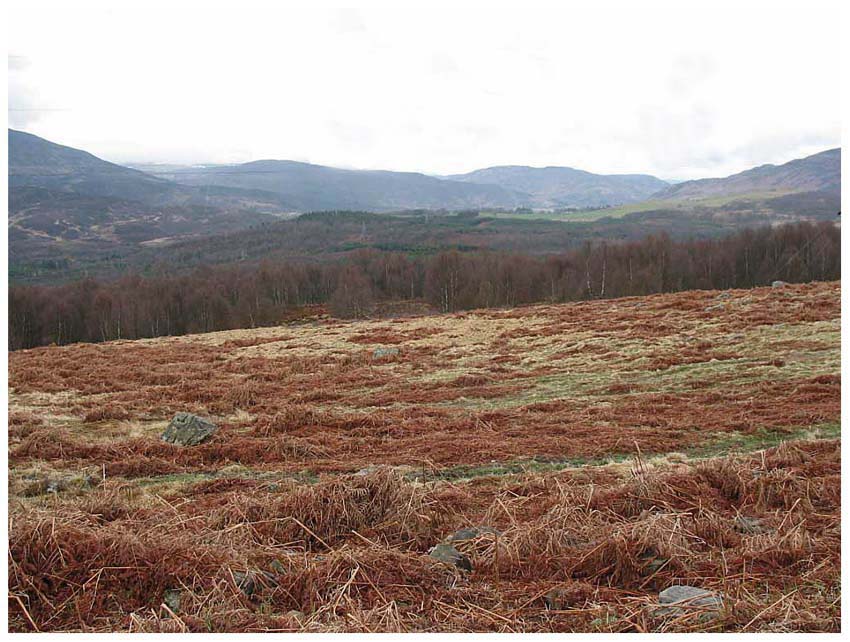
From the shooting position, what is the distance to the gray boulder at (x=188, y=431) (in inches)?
435

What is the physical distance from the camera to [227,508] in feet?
17.7

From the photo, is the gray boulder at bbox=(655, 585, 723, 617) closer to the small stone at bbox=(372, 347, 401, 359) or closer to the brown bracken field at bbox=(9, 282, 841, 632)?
the brown bracken field at bbox=(9, 282, 841, 632)

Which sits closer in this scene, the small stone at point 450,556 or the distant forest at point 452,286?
the small stone at point 450,556

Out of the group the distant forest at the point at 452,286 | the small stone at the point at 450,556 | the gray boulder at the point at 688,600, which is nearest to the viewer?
the gray boulder at the point at 688,600

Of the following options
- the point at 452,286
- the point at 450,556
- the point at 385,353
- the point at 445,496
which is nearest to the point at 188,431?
the point at 445,496

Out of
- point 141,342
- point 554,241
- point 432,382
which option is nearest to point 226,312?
point 141,342

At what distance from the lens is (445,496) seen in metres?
6.20

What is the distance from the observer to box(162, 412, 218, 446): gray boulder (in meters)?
11.1

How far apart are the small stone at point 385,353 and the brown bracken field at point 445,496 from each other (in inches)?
147

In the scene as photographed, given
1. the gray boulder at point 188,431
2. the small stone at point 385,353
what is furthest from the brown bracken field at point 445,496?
the small stone at point 385,353

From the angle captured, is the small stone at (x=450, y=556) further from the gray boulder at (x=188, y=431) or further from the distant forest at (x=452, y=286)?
the distant forest at (x=452, y=286)

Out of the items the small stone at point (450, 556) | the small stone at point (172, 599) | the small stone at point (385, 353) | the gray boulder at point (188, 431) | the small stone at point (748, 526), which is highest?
the small stone at point (172, 599)

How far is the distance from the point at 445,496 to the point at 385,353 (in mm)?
19120

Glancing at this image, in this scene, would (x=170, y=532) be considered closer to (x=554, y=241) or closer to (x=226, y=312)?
(x=226, y=312)
